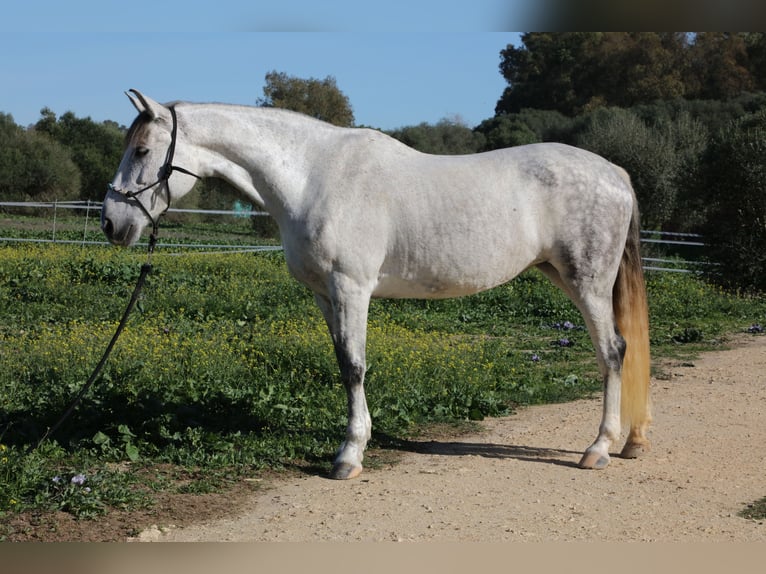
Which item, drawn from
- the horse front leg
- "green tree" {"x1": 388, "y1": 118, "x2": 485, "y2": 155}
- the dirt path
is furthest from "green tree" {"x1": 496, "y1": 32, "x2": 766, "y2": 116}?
the horse front leg

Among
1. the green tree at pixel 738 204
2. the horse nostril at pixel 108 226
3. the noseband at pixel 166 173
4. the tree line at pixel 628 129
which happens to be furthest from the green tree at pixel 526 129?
the horse nostril at pixel 108 226

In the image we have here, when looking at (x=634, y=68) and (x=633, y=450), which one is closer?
(x=633, y=450)

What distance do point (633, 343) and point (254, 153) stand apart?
285 cm

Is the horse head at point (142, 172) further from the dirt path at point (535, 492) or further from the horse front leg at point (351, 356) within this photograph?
the dirt path at point (535, 492)

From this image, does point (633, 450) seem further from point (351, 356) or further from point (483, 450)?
point (351, 356)

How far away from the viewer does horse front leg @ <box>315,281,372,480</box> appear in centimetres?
517

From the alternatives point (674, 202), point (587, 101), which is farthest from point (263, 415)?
point (587, 101)

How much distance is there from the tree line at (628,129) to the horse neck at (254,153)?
1322 cm

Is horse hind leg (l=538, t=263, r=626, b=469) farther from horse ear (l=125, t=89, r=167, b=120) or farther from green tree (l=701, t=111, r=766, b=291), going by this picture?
green tree (l=701, t=111, r=766, b=291)

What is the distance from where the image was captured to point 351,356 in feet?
17.3

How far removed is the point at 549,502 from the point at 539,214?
184cm

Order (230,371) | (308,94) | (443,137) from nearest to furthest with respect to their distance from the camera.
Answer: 1. (230,371)
2. (308,94)
3. (443,137)

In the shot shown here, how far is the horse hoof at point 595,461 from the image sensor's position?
543 centimetres

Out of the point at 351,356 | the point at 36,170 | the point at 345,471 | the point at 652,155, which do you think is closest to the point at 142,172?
the point at 351,356
